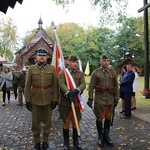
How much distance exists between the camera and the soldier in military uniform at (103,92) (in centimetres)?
523

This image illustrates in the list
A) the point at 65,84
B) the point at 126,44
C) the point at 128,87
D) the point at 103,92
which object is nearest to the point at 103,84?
the point at 103,92

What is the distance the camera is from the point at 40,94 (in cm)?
477

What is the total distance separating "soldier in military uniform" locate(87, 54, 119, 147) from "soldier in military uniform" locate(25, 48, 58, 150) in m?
0.89

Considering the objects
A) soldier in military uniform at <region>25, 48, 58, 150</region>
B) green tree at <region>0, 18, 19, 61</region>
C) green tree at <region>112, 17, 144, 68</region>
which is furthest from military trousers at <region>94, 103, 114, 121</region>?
green tree at <region>112, 17, 144, 68</region>

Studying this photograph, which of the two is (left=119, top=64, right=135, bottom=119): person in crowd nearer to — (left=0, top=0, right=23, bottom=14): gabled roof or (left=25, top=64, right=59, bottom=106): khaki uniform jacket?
(left=25, top=64, right=59, bottom=106): khaki uniform jacket

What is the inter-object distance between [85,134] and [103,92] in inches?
56.4

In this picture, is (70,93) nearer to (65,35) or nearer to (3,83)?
(3,83)

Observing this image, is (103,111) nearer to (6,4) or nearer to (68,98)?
(68,98)

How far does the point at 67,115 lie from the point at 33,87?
89 cm

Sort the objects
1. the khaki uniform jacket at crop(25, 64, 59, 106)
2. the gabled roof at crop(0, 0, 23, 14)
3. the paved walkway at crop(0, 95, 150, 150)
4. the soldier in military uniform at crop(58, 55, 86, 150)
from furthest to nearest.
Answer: the gabled roof at crop(0, 0, 23, 14) → the paved walkway at crop(0, 95, 150, 150) → the soldier in military uniform at crop(58, 55, 86, 150) → the khaki uniform jacket at crop(25, 64, 59, 106)

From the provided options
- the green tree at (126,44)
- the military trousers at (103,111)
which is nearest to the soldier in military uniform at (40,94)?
the military trousers at (103,111)

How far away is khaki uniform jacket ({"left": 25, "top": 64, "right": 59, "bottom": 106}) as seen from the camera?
4.75m

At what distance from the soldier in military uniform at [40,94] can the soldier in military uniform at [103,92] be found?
2.91 ft

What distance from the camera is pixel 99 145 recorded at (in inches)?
204
